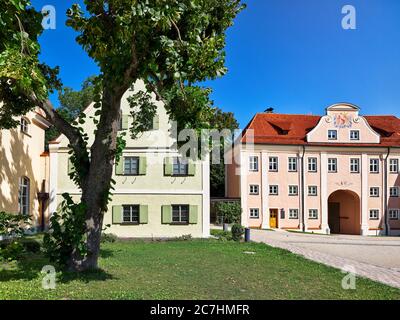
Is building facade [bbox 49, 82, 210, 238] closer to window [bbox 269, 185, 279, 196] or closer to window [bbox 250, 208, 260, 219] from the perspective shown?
window [bbox 250, 208, 260, 219]

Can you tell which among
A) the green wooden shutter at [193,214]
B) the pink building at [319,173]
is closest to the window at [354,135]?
the pink building at [319,173]

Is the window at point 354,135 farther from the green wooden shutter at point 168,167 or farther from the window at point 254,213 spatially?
the green wooden shutter at point 168,167

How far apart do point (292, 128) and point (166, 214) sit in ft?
64.3

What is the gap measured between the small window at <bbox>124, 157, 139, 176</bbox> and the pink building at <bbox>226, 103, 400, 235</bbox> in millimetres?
13734

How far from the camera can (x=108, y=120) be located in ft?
32.1

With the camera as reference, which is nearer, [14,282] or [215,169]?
[14,282]

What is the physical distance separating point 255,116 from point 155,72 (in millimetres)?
31415

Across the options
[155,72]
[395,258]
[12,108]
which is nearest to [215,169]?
[395,258]

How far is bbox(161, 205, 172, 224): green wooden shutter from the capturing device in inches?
875

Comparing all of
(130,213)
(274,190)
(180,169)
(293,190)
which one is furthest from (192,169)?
(293,190)

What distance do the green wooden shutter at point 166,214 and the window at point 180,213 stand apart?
239 mm

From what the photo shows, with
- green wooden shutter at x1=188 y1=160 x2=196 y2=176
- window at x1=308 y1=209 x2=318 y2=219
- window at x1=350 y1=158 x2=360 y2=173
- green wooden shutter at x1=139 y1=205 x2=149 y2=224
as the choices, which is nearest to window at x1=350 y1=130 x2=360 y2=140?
window at x1=350 y1=158 x2=360 y2=173
